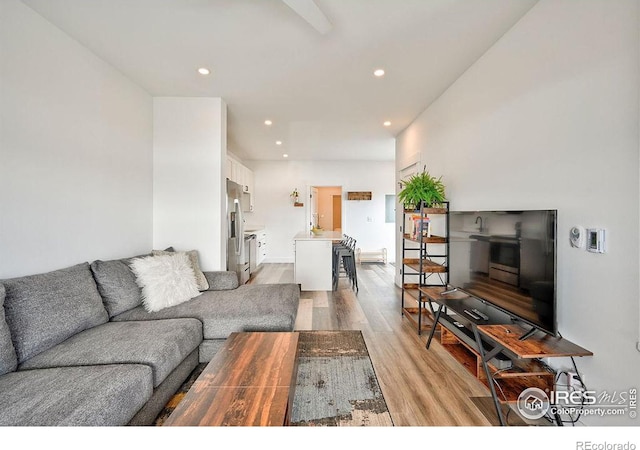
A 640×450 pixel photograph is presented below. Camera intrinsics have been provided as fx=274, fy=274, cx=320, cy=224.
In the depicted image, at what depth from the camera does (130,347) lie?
64.4 inches

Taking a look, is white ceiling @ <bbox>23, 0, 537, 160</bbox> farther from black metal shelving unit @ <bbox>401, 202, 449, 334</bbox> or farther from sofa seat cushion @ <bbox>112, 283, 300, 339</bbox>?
sofa seat cushion @ <bbox>112, 283, 300, 339</bbox>

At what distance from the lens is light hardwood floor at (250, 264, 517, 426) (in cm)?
170

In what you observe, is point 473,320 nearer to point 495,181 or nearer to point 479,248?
point 479,248

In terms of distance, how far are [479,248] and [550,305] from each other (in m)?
0.69

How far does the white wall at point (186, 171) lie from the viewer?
10.8 feet

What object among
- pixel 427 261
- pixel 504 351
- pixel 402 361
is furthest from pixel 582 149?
pixel 402 361

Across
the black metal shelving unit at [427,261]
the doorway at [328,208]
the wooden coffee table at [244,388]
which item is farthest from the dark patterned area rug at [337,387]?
the doorway at [328,208]

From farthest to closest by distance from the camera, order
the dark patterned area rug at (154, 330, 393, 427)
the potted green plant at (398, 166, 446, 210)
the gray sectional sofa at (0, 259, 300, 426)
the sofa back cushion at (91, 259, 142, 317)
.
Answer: the potted green plant at (398, 166, 446, 210) < the sofa back cushion at (91, 259, 142, 317) < the dark patterned area rug at (154, 330, 393, 427) < the gray sectional sofa at (0, 259, 300, 426)

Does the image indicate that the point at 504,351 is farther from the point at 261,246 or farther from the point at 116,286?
the point at 261,246

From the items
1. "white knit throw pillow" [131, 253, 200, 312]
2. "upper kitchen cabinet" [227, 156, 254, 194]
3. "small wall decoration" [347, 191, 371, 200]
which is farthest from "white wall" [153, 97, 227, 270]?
"small wall decoration" [347, 191, 371, 200]

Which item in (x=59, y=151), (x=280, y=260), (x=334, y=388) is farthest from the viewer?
(x=280, y=260)

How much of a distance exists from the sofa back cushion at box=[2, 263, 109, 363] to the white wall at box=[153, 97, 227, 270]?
4.37 feet

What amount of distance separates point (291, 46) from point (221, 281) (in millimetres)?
2339

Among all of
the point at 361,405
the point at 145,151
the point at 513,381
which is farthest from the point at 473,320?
the point at 145,151
